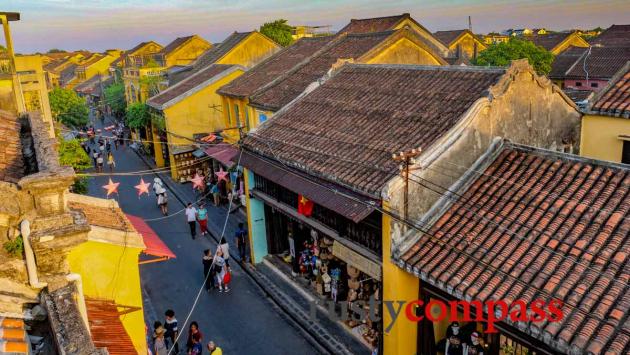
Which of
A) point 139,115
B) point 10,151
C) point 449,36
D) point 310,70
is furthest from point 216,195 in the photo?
point 449,36

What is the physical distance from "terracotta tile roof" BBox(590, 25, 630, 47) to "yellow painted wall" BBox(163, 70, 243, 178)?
133 feet

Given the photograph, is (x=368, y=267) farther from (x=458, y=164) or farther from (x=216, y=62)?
(x=216, y=62)

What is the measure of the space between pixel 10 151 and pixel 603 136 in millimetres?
13954

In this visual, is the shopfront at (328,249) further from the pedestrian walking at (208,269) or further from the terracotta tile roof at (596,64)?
the terracotta tile roof at (596,64)

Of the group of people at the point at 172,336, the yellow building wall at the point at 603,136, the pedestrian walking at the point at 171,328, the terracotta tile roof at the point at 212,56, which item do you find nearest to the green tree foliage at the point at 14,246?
the group of people at the point at 172,336

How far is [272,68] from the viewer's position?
2472 centimetres

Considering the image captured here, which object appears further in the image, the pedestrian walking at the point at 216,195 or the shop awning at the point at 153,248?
the pedestrian walking at the point at 216,195

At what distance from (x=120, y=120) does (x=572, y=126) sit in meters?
43.3

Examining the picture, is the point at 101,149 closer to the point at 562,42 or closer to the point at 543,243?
the point at 543,243

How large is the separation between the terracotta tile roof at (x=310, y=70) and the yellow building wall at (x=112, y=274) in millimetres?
9964

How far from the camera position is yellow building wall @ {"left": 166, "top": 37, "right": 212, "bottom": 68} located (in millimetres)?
44719

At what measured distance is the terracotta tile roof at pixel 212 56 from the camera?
33.6 metres

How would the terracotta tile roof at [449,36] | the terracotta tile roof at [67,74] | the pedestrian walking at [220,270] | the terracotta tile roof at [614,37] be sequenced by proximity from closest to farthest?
1. the pedestrian walking at [220,270]
2. the terracotta tile roof at [614,37]
3. the terracotta tile roof at [449,36]
4. the terracotta tile roof at [67,74]

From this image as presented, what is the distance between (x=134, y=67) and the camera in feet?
121
